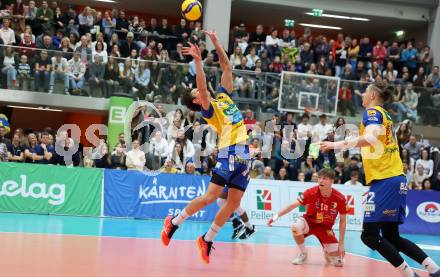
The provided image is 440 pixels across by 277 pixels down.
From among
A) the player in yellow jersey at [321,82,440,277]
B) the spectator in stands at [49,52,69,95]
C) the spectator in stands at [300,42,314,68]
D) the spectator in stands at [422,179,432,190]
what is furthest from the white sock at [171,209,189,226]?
the spectator in stands at [300,42,314,68]

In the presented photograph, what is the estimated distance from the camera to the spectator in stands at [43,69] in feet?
61.8

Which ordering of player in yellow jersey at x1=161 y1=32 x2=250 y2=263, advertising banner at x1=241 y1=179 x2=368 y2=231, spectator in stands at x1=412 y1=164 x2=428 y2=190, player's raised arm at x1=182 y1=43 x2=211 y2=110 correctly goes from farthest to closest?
spectator in stands at x1=412 y1=164 x2=428 y2=190 < advertising banner at x1=241 y1=179 x2=368 y2=231 < player in yellow jersey at x1=161 y1=32 x2=250 y2=263 < player's raised arm at x1=182 y1=43 x2=211 y2=110

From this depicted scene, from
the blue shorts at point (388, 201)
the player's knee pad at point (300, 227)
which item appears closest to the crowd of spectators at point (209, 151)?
the player's knee pad at point (300, 227)

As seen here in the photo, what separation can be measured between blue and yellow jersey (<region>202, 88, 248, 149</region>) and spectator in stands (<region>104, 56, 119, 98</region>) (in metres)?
11.1

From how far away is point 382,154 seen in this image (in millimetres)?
7641

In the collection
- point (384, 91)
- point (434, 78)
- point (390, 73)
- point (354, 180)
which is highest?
point (390, 73)

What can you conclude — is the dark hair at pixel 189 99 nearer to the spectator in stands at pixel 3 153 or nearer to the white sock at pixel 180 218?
the white sock at pixel 180 218

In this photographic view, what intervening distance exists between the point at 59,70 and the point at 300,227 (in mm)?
11513

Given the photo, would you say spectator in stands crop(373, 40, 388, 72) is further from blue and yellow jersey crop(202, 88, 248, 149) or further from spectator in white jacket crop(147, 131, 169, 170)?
blue and yellow jersey crop(202, 88, 248, 149)

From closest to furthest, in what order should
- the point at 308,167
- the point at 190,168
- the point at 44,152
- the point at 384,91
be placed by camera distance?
1. the point at 384,91
2. the point at 44,152
3. the point at 190,168
4. the point at 308,167

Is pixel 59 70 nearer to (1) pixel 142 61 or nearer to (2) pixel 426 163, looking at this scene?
(1) pixel 142 61

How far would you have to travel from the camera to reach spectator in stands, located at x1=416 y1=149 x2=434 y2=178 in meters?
19.4

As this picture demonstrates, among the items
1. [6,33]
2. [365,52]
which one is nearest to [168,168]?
[6,33]

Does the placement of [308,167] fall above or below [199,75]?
below
